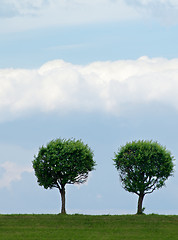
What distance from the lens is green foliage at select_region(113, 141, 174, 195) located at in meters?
66.3

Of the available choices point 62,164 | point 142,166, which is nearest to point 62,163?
point 62,164

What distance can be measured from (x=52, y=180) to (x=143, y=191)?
47.9ft

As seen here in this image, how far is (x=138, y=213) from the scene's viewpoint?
67.1 metres

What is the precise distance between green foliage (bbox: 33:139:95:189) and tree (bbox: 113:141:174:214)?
5726 mm

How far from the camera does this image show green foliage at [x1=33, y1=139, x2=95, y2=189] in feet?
216

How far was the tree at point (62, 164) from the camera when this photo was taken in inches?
2594
